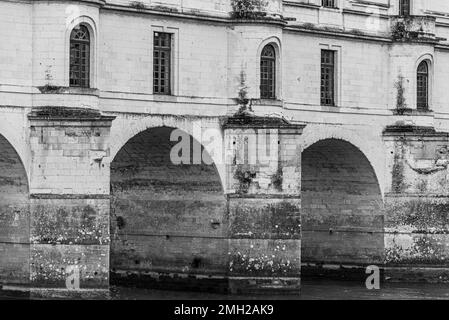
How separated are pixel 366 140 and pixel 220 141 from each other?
8.32 metres

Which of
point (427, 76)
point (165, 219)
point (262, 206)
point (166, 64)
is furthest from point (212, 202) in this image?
point (427, 76)

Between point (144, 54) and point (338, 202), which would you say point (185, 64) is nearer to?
point (144, 54)

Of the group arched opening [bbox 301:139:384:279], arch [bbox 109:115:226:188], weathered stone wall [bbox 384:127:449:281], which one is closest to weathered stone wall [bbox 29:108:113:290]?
arch [bbox 109:115:226:188]

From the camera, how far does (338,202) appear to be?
68.6m

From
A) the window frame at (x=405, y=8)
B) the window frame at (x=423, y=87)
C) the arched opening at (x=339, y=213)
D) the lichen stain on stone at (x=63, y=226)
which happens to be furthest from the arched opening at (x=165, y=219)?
the window frame at (x=405, y=8)

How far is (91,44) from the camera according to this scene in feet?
182

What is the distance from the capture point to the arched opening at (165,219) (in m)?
60.9

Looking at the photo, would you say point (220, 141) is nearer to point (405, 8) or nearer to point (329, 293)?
point (329, 293)

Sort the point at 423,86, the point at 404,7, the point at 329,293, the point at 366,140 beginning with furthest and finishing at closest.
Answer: the point at 404,7
the point at 423,86
the point at 366,140
the point at 329,293

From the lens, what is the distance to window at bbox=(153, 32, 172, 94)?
59062mm

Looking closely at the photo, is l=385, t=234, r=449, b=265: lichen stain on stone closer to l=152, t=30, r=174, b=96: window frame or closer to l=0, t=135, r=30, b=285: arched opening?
l=152, t=30, r=174, b=96: window frame

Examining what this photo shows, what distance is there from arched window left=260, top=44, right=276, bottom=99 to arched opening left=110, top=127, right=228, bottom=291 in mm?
3001

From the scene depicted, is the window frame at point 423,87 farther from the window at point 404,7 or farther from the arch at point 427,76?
the window at point 404,7
